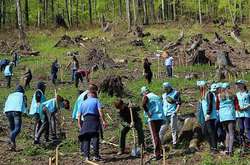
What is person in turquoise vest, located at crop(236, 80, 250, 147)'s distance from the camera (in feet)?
46.3

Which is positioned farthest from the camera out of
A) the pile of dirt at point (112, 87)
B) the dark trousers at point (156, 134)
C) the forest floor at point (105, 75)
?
the pile of dirt at point (112, 87)

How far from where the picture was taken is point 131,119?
13648mm

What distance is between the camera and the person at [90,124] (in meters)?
13.0

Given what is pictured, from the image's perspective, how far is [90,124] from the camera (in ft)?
43.0

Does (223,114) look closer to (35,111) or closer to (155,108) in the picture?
(155,108)

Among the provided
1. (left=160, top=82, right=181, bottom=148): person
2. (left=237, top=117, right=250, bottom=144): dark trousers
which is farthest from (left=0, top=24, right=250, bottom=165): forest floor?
(left=237, top=117, right=250, bottom=144): dark trousers

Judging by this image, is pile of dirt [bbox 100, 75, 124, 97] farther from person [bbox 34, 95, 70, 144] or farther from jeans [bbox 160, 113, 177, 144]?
jeans [bbox 160, 113, 177, 144]

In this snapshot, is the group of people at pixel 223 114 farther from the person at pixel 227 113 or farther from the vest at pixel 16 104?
the vest at pixel 16 104

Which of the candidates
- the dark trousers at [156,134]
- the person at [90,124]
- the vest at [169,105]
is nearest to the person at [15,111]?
the person at [90,124]

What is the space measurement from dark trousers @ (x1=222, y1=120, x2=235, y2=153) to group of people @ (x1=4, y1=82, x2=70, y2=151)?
15.8 ft

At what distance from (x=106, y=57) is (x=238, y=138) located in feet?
78.3

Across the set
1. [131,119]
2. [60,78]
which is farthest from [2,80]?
[131,119]

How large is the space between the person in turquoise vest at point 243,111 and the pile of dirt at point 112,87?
1170 centimetres

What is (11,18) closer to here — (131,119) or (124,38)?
(124,38)
